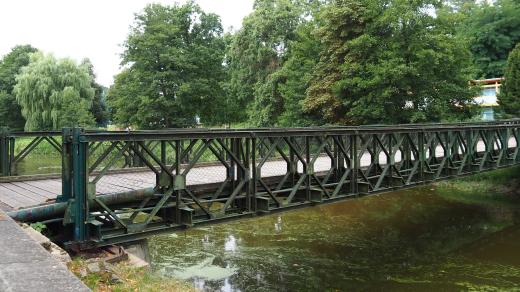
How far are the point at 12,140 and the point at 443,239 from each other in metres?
13.6

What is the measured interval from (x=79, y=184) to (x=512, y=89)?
113 ft

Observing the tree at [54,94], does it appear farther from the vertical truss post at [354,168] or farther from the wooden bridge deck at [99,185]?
the vertical truss post at [354,168]

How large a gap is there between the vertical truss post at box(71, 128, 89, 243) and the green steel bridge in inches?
0.6

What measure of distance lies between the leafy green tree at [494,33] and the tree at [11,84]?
168ft

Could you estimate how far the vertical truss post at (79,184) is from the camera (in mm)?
6840

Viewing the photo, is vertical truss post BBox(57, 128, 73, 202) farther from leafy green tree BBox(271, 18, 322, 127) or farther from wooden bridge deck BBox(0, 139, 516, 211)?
leafy green tree BBox(271, 18, 322, 127)

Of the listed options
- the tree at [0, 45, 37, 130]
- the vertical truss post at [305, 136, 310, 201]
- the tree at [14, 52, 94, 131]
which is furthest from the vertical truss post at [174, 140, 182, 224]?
A: the tree at [0, 45, 37, 130]

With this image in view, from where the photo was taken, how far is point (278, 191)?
9.80 meters

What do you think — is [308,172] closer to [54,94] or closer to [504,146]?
[504,146]

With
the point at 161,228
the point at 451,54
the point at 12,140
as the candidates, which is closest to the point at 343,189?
the point at 161,228

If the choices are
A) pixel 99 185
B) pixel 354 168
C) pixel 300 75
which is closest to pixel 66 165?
pixel 99 185

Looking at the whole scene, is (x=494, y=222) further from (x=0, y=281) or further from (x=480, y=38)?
(x=480, y=38)

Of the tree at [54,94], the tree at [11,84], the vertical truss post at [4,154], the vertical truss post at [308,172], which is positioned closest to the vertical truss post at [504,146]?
the vertical truss post at [308,172]

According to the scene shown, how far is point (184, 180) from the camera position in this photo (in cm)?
797
